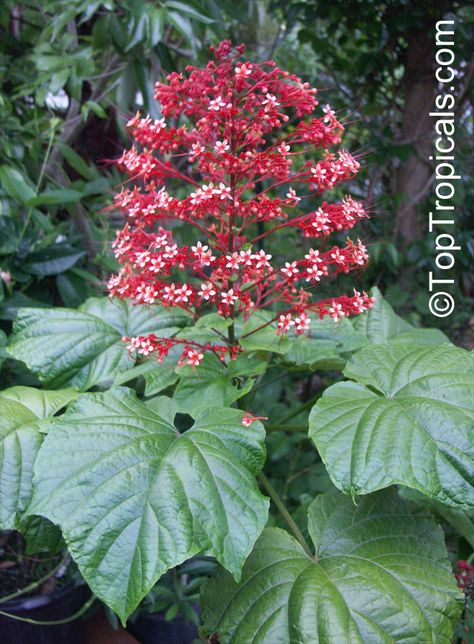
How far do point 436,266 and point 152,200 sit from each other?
1.79 m

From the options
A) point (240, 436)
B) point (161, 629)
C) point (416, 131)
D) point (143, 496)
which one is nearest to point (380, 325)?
point (240, 436)

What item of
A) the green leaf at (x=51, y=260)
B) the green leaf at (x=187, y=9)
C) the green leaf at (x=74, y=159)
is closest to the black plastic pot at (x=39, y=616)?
the green leaf at (x=51, y=260)

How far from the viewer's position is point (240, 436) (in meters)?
0.97

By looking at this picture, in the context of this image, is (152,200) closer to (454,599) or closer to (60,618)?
(454,599)

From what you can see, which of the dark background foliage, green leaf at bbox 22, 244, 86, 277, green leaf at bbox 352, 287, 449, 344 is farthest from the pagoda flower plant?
the dark background foliage

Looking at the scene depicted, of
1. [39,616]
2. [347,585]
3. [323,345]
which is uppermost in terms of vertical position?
[323,345]

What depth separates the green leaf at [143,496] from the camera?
0.83 m

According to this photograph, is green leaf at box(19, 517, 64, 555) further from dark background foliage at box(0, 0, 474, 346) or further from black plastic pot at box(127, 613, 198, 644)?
black plastic pot at box(127, 613, 198, 644)

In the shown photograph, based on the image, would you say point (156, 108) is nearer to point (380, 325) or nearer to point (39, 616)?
point (380, 325)

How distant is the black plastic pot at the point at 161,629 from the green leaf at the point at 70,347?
0.79 metres

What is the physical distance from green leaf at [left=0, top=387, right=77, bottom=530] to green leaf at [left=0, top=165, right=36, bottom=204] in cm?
73

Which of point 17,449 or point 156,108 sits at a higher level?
point 156,108

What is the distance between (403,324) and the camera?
155 centimetres

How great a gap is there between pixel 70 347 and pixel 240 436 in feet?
1.65
